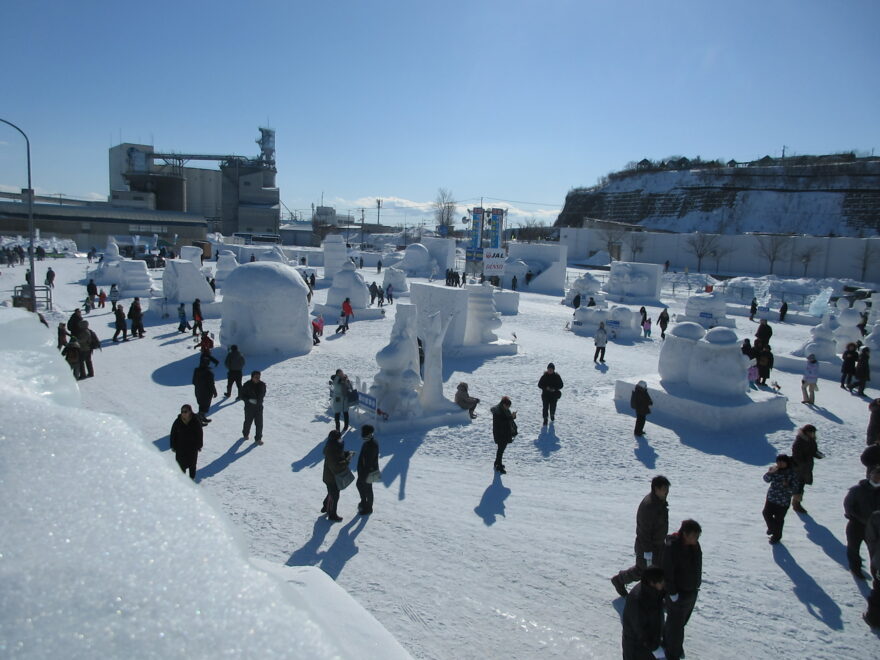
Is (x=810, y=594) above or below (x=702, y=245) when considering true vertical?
below

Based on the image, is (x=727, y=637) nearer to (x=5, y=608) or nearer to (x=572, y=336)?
(x=5, y=608)

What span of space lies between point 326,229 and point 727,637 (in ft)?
218

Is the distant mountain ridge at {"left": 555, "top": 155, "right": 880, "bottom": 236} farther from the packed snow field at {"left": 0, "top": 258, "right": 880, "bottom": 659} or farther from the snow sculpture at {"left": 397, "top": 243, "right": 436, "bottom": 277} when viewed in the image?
the packed snow field at {"left": 0, "top": 258, "right": 880, "bottom": 659}

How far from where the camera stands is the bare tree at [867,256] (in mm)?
35812

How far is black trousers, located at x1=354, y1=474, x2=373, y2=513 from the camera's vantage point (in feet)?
19.6

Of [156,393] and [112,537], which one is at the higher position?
[112,537]

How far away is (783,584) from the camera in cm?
503

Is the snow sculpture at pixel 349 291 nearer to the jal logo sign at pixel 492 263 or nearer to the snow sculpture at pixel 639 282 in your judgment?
the jal logo sign at pixel 492 263

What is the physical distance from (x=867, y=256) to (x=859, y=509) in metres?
38.9

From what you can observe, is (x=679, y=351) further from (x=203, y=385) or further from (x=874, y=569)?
(x=203, y=385)

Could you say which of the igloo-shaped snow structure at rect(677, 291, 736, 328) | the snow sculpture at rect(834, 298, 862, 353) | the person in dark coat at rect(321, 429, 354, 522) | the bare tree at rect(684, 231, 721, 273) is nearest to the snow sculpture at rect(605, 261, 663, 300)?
the igloo-shaped snow structure at rect(677, 291, 736, 328)

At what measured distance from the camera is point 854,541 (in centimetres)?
520

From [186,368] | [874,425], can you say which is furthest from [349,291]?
[874,425]

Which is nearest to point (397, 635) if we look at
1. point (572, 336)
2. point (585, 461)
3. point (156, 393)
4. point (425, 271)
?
point (585, 461)
